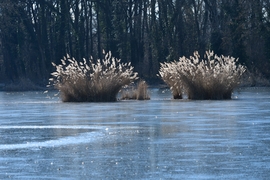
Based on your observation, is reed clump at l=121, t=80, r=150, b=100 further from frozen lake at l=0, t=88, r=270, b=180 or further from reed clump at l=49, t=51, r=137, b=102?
frozen lake at l=0, t=88, r=270, b=180

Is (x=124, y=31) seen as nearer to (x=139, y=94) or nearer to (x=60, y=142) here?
(x=139, y=94)

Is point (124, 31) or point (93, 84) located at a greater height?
point (124, 31)

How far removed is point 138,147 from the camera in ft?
38.6

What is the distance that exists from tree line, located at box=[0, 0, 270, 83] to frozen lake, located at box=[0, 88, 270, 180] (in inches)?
1599

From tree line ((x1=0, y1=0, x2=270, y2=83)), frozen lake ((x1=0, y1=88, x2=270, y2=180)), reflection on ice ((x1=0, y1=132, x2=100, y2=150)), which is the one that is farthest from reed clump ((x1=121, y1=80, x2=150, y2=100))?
tree line ((x1=0, y1=0, x2=270, y2=83))

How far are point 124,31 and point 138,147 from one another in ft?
195

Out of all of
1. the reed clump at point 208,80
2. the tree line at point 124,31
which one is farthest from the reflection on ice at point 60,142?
the tree line at point 124,31

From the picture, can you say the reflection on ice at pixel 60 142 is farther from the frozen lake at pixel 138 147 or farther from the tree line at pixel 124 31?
the tree line at pixel 124 31

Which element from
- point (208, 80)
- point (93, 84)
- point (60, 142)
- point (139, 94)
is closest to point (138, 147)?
point (60, 142)

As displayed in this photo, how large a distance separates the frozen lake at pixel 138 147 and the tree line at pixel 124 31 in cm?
4062

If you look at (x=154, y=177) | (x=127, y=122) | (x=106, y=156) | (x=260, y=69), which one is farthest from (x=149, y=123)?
(x=260, y=69)

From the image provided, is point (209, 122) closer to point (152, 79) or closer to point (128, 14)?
point (152, 79)

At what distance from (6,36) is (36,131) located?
56.7m

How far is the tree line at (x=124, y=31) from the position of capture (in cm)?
6088
